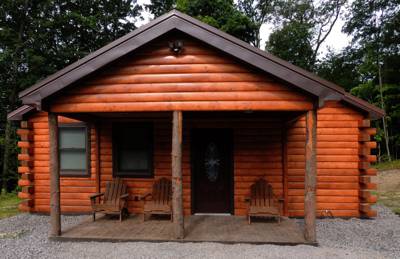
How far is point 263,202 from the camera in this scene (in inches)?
239

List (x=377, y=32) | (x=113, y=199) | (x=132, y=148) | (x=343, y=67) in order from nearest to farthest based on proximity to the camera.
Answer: (x=113, y=199) < (x=132, y=148) < (x=377, y=32) < (x=343, y=67)

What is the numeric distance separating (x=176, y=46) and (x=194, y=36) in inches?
15.4

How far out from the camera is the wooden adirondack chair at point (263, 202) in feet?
18.6

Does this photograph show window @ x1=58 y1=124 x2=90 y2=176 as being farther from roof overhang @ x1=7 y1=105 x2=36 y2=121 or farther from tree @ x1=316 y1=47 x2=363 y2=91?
tree @ x1=316 y1=47 x2=363 y2=91

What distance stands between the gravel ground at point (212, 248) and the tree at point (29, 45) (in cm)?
958

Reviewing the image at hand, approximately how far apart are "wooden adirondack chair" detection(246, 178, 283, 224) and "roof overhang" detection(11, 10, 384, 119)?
258 centimetres

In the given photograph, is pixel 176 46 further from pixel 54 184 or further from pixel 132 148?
pixel 54 184

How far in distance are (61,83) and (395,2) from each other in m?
21.8

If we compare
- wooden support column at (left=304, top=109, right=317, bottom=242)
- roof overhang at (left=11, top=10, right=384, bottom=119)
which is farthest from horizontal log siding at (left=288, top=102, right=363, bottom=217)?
roof overhang at (left=11, top=10, right=384, bottom=119)

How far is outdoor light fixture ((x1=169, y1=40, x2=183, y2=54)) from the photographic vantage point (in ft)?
15.8

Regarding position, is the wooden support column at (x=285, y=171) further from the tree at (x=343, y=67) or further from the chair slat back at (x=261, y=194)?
the tree at (x=343, y=67)

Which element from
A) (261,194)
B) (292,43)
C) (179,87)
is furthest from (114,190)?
(292,43)

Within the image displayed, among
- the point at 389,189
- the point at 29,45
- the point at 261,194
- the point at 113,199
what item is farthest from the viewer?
the point at 29,45

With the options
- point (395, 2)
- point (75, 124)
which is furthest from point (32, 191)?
point (395, 2)
